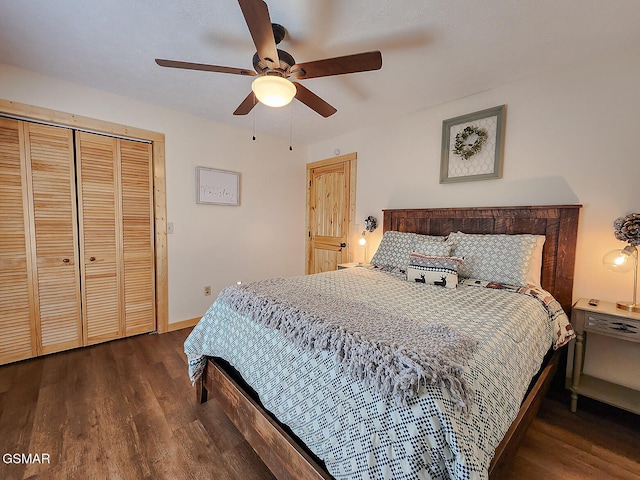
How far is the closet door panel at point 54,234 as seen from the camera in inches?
89.4

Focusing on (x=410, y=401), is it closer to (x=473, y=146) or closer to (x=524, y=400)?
(x=524, y=400)

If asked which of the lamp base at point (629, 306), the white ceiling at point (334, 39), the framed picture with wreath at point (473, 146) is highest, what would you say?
the white ceiling at point (334, 39)

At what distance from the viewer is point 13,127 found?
2.17 metres

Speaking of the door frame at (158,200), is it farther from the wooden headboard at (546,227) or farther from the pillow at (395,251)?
the wooden headboard at (546,227)

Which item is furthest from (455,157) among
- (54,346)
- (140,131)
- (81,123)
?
(54,346)

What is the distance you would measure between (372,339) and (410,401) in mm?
251

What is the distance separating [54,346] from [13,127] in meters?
1.87

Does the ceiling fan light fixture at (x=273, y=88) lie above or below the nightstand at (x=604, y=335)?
above

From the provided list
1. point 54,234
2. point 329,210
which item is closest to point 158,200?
point 54,234

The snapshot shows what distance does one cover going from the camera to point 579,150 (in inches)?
77.9

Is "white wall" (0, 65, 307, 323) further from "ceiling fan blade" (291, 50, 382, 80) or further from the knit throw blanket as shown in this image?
"ceiling fan blade" (291, 50, 382, 80)

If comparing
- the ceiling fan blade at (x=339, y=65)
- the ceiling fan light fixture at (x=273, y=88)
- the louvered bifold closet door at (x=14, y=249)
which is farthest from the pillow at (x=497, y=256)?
the louvered bifold closet door at (x=14, y=249)

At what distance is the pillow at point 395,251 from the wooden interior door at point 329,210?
35.0 inches

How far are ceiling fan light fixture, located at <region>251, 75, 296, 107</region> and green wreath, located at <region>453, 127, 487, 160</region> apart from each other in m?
1.75
